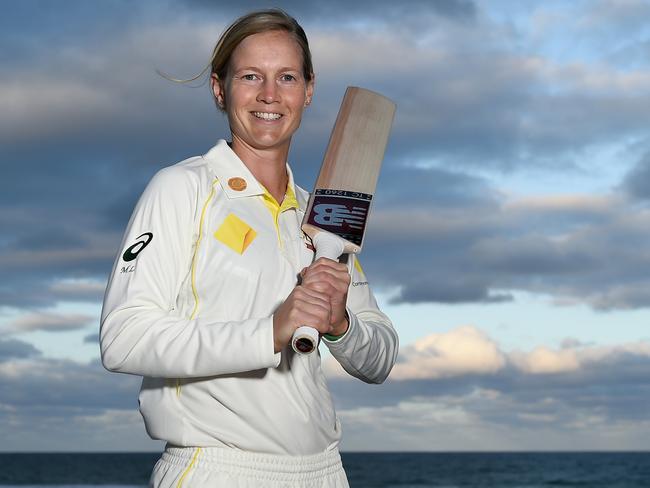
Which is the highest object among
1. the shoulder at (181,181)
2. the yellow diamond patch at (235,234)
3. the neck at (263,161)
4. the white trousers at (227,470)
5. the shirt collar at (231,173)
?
the neck at (263,161)

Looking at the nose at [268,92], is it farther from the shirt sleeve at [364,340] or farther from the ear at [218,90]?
the shirt sleeve at [364,340]

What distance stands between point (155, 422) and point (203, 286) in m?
0.32

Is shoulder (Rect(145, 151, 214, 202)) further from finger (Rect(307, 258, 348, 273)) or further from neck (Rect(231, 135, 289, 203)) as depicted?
finger (Rect(307, 258, 348, 273))

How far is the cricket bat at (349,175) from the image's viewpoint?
2.45 m

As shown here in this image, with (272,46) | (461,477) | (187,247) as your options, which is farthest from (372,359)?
(461,477)

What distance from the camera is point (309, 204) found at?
2.51 metres

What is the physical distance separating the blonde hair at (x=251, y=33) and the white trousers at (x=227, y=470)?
950mm

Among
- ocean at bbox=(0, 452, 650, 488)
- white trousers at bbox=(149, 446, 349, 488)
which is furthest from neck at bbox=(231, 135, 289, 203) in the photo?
ocean at bbox=(0, 452, 650, 488)

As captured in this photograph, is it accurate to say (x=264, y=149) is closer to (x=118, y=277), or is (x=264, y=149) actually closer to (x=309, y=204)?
(x=309, y=204)

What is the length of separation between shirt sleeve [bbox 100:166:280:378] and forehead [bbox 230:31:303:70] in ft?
1.16

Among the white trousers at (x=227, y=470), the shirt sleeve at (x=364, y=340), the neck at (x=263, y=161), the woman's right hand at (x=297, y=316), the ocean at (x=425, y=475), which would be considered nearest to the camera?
the woman's right hand at (x=297, y=316)

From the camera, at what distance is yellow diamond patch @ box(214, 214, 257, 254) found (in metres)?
2.17

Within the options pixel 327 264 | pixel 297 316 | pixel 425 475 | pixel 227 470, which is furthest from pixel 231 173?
pixel 425 475

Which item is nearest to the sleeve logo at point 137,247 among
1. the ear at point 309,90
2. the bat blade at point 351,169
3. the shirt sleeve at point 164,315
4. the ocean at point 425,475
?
the shirt sleeve at point 164,315
